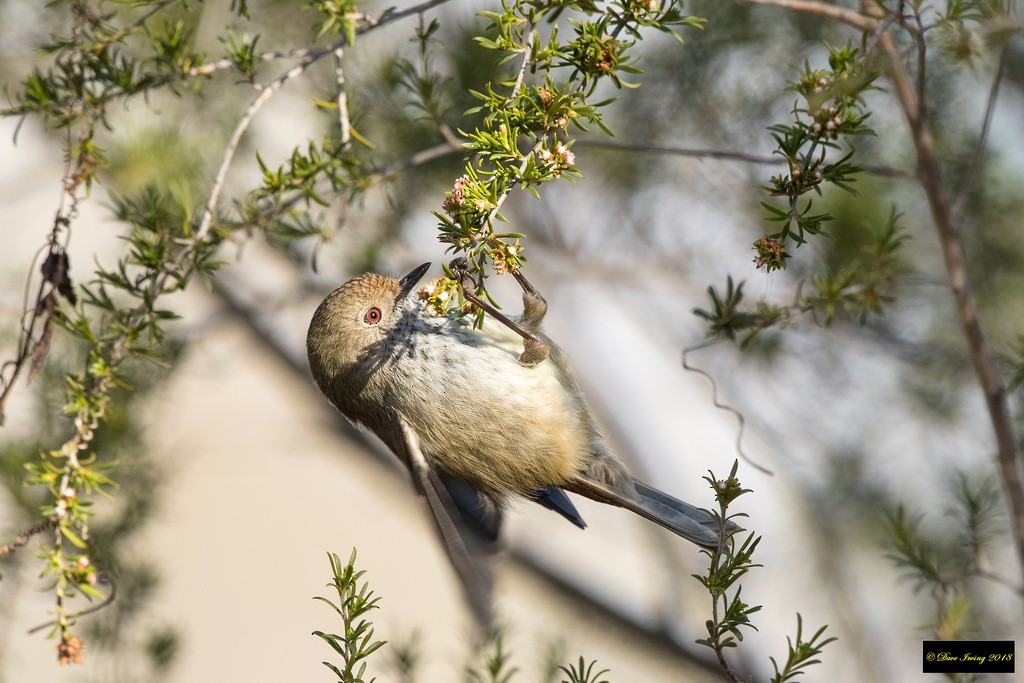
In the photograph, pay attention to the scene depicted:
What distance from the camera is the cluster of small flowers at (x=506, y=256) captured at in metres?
1.12

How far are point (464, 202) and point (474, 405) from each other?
111cm

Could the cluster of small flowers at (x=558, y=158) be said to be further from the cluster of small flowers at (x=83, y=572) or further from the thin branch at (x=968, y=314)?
the cluster of small flowers at (x=83, y=572)

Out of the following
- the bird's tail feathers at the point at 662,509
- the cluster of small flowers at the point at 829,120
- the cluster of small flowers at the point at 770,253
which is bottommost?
the cluster of small flowers at the point at 770,253

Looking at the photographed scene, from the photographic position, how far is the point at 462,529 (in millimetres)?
2041

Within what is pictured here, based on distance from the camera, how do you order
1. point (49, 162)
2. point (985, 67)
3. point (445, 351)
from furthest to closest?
point (49, 162) → point (985, 67) → point (445, 351)

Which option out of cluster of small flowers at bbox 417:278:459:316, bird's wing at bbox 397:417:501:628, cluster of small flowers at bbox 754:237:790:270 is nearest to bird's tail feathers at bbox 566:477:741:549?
bird's wing at bbox 397:417:501:628

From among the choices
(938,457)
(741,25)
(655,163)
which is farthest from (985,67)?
(938,457)

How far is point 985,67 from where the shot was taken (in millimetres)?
2377

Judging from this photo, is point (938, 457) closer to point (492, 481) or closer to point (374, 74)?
point (492, 481)

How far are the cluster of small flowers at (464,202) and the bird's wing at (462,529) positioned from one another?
36.2 inches

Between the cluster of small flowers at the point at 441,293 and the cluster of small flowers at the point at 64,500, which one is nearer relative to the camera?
the cluster of small flowers at the point at 441,293

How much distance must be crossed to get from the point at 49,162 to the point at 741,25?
208cm

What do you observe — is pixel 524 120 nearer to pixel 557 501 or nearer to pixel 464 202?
pixel 464 202

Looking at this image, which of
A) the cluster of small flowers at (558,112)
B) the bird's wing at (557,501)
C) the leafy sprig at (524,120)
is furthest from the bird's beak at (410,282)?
the cluster of small flowers at (558,112)
